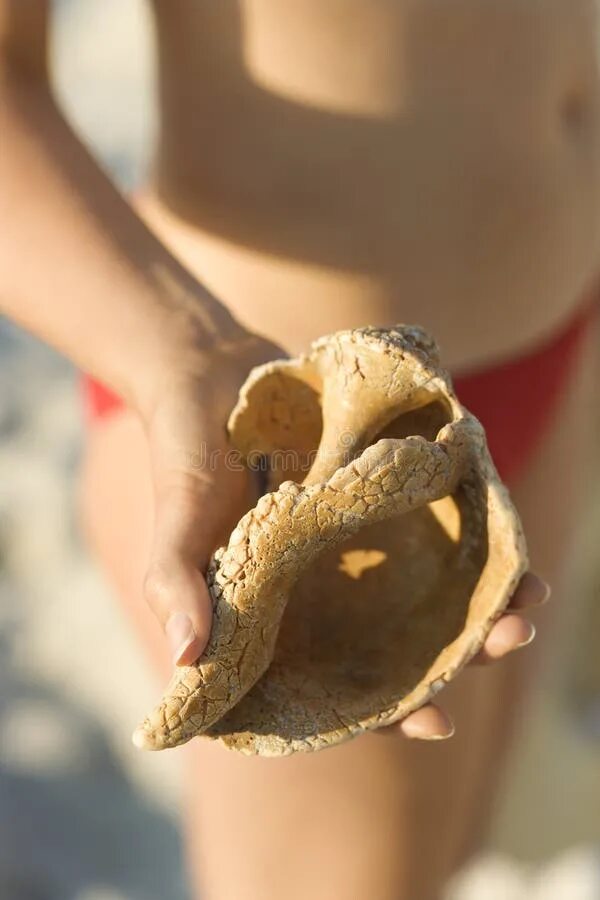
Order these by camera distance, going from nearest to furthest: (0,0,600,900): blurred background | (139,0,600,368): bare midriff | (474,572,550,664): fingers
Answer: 1. (474,572,550,664): fingers
2. (139,0,600,368): bare midriff
3. (0,0,600,900): blurred background

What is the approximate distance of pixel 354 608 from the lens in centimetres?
103

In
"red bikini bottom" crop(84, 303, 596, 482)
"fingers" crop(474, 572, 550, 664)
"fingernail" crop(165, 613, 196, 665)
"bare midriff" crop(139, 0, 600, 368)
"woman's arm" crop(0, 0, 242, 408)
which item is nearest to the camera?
"fingernail" crop(165, 613, 196, 665)

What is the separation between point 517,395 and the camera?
1334 mm

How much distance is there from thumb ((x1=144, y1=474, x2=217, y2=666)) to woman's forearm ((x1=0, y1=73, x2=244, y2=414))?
0.16 meters

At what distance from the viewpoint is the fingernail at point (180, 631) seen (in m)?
0.79

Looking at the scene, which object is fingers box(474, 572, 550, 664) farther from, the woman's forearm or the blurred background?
the blurred background

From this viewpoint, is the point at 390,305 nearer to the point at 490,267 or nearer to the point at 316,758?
the point at 490,267

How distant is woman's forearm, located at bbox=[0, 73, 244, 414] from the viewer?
1.00 meters

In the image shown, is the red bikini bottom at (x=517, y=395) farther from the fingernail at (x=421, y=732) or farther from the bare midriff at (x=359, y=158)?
the fingernail at (x=421, y=732)

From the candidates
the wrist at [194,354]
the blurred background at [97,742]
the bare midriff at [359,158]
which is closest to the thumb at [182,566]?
the wrist at [194,354]

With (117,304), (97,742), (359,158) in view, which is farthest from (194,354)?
(97,742)

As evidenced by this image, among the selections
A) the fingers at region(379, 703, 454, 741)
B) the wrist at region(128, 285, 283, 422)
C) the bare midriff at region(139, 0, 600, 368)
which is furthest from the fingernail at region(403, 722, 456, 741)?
the bare midriff at region(139, 0, 600, 368)

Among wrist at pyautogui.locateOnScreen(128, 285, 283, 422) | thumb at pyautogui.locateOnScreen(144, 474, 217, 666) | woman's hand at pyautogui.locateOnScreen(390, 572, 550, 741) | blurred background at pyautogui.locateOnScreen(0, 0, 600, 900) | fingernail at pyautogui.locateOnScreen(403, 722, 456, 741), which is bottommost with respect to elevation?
blurred background at pyautogui.locateOnScreen(0, 0, 600, 900)

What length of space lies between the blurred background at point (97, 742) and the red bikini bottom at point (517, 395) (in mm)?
726
